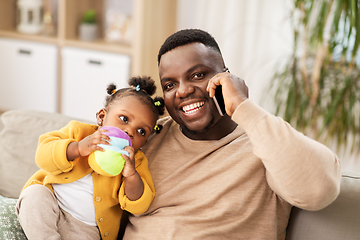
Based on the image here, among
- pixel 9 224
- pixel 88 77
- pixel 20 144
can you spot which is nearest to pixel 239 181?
pixel 9 224

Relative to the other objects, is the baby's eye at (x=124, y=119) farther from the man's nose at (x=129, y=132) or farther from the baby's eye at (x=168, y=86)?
the baby's eye at (x=168, y=86)

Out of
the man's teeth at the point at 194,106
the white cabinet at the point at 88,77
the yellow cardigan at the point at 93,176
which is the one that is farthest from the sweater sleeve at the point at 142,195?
the white cabinet at the point at 88,77

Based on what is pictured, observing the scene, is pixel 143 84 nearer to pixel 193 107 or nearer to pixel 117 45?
pixel 193 107

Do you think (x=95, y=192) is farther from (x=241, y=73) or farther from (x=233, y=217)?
(x=241, y=73)

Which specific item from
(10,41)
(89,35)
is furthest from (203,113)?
(10,41)

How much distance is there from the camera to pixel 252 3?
3.12m

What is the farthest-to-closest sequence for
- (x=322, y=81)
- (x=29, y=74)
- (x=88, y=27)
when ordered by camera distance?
(x=29, y=74), (x=88, y=27), (x=322, y=81)

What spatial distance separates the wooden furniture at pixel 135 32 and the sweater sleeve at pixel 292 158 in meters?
2.24

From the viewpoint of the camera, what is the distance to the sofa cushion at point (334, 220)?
115cm

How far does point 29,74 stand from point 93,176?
8.79ft

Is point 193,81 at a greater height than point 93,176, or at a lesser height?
greater

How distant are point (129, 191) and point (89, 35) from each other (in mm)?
2561

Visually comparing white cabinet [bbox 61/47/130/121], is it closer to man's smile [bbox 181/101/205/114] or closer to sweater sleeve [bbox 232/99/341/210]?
man's smile [bbox 181/101/205/114]

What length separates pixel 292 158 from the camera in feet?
3.05
